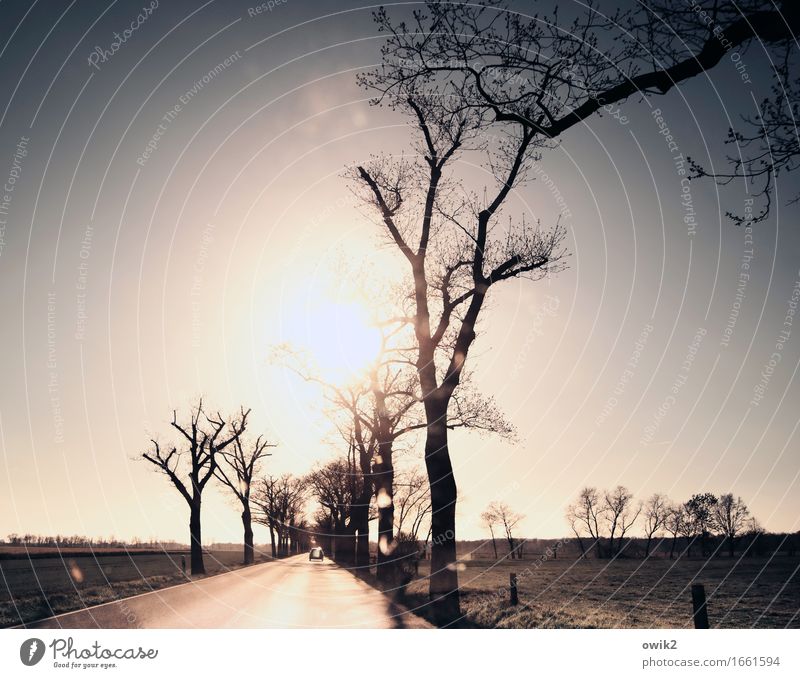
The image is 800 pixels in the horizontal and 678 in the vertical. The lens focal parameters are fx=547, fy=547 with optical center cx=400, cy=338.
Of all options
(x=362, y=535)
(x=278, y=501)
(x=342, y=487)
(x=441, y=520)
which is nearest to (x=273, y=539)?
(x=278, y=501)

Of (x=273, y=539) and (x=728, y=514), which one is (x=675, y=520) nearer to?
(x=728, y=514)

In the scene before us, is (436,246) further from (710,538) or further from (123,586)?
(710,538)

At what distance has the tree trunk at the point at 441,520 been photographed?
12.5 metres

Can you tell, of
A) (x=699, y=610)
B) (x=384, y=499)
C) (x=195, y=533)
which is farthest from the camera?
(x=195, y=533)

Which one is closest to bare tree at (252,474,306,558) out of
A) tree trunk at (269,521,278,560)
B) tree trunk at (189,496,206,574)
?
tree trunk at (269,521,278,560)

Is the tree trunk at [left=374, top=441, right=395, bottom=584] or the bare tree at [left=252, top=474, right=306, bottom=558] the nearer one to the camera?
the tree trunk at [left=374, top=441, right=395, bottom=584]

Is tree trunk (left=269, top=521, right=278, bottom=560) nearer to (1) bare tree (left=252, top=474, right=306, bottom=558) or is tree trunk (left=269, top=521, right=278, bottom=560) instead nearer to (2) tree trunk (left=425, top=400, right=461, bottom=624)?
(1) bare tree (left=252, top=474, right=306, bottom=558)

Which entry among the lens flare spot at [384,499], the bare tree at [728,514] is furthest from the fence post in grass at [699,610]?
the bare tree at [728,514]

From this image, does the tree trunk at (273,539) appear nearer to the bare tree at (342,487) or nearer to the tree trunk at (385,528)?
the bare tree at (342,487)

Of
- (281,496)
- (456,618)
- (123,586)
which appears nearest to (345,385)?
(123,586)

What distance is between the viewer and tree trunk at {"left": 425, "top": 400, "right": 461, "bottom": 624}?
1252cm

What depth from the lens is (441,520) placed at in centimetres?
1328

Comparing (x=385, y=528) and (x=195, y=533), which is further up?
(x=385, y=528)
